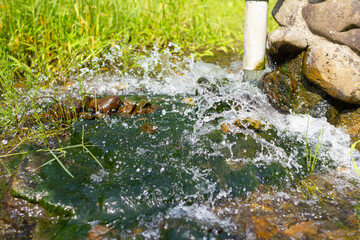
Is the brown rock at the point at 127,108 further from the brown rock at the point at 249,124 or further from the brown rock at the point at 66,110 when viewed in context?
the brown rock at the point at 249,124

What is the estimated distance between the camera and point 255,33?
11.1 feet

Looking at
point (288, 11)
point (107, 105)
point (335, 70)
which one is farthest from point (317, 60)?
point (107, 105)

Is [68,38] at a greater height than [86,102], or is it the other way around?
[68,38]

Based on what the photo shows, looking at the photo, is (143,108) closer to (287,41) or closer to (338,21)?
(287,41)

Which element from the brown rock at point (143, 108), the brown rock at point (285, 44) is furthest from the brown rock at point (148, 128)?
the brown rock at point (285, 44)

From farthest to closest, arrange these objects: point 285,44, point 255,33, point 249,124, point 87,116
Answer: point 255,33
point 87,116
point 285,44
point 249,124

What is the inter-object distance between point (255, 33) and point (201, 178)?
168 cm

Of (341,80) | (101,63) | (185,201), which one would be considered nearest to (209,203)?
(185,201)

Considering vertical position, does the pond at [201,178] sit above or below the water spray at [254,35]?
below

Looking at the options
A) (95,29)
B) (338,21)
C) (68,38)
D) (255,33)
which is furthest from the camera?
(95,29)

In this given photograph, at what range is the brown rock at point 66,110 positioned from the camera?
3.21m

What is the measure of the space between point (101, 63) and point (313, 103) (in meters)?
2.79

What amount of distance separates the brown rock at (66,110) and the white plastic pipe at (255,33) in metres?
1.74

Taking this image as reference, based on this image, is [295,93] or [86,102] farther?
[86,102]
